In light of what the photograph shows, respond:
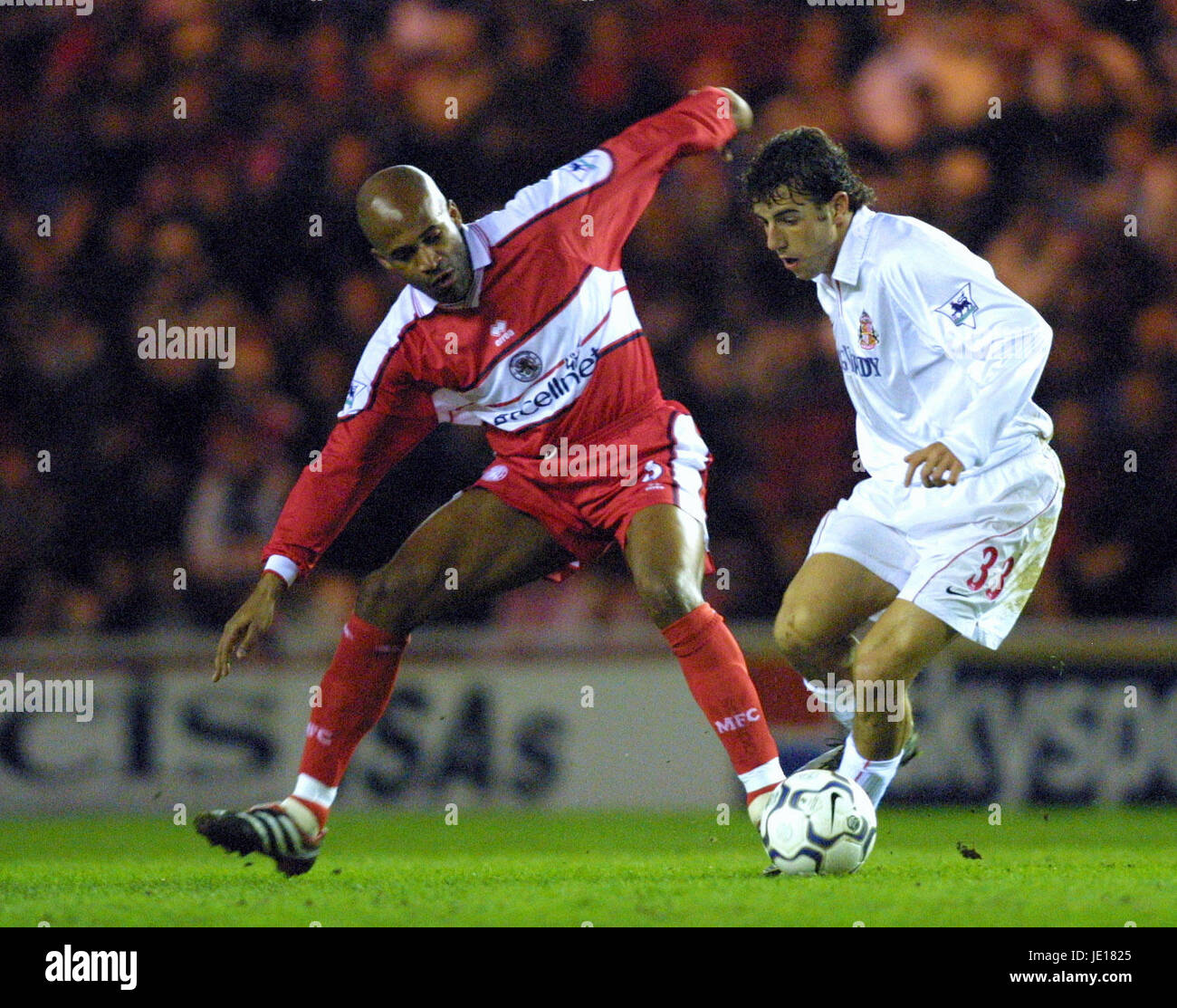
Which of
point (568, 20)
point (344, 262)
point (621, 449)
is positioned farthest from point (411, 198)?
point (568, 20)

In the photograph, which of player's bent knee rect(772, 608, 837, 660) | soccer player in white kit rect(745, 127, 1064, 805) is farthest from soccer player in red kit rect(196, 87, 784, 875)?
soccer player in white kit rect(745, 127, 1064, 805)

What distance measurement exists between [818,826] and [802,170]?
1700 mm

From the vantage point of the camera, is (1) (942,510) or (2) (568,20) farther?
(2) (568,20)

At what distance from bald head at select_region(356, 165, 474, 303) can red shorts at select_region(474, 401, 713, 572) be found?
2.00ft

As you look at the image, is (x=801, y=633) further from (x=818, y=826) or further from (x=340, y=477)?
(x=340, y=477)

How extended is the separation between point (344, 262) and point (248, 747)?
8.03ft

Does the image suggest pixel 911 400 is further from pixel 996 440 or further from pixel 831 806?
pixel 831 806

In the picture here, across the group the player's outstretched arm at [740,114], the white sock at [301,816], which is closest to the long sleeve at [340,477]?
the white sock at [301,816]

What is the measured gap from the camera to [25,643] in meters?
7.14

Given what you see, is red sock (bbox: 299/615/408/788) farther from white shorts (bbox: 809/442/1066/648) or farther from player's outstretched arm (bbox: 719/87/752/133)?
player's outstretched arm (bbox: 719/87/752/133)

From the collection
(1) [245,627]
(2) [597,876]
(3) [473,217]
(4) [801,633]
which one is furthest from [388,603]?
(3) [473,217]

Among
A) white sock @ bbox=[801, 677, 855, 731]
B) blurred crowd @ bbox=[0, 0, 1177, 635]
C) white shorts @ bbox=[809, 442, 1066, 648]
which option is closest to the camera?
white shorts @ bbox=[809, 442, 1066, 648]

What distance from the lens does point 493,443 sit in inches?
202

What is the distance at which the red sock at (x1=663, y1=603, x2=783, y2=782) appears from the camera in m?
4.60
